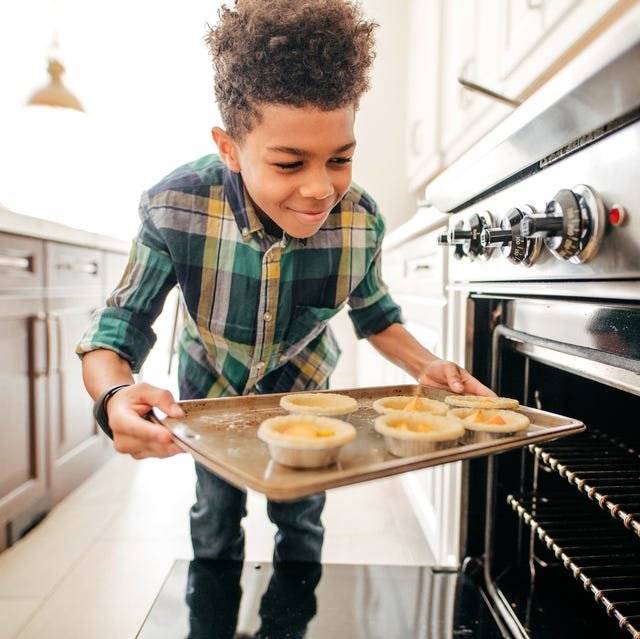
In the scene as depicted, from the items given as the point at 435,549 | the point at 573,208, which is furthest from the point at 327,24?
the point at 435,549

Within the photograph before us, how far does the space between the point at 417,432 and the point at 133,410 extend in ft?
1.14

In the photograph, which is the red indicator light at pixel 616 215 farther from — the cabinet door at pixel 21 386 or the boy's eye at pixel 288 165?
the cabinet door at pixel 21 386

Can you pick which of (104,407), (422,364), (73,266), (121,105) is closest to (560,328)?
(422,364)

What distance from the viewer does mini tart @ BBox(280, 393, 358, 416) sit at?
0.74m

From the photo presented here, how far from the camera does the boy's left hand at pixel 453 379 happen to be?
0.84 m

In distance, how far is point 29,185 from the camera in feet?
10.0

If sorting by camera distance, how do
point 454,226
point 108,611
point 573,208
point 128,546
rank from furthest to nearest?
point 128,546
point 108,611
point 454,226
point 573,208

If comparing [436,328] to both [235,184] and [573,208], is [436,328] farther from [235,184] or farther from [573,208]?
[573,208]

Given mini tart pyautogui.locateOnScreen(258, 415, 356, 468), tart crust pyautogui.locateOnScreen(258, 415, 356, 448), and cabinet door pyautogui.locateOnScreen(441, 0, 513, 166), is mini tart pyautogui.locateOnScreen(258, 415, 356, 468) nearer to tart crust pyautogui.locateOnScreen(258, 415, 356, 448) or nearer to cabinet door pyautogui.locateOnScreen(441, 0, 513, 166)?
tart crust pyautogui.locateOnScreen(258, 415, 356, 448)

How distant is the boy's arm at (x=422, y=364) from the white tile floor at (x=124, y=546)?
767 mm

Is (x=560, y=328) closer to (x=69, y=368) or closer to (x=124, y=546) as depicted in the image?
(x=124, y=546)

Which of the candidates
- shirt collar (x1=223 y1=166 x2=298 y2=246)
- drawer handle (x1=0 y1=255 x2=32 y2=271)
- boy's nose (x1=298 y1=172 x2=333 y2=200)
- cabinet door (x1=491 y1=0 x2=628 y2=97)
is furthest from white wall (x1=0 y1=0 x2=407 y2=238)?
boy's nose (x1=298 y1=172 x2=333 y2=200)

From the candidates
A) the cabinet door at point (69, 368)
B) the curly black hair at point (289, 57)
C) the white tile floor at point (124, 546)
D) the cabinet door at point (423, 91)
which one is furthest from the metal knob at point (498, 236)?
the cabinet door at point (423, 91)

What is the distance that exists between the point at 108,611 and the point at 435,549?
2.62ft
